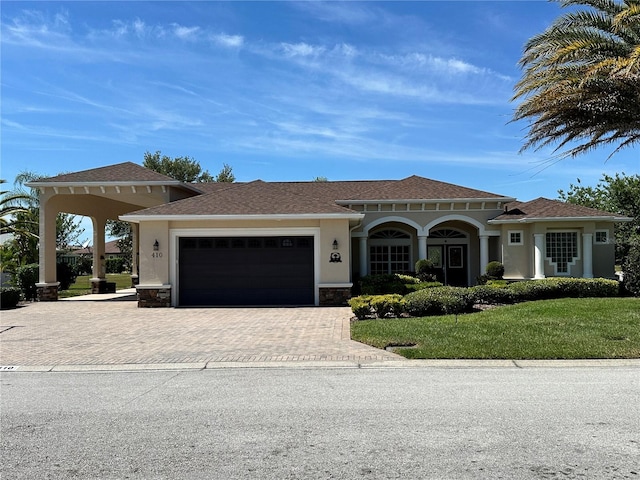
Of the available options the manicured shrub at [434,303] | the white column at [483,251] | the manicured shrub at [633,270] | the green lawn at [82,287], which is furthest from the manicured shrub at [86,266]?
the manicured shrub at [633,270]

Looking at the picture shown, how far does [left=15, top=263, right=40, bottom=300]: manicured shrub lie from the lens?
21141mm

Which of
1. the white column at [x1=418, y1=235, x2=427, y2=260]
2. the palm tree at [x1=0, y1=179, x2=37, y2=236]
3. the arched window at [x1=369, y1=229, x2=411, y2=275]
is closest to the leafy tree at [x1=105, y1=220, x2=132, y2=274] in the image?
the palm tree at [x1=0, y1=179, x2=37, y2=236]

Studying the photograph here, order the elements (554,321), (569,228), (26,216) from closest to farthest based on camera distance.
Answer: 1. (554,321)
2. (569,228)
3. (26,216)

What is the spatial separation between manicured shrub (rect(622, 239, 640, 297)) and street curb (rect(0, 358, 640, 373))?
32.0ft

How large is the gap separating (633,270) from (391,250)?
32.4ft

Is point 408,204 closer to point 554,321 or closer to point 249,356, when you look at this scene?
point 554,321

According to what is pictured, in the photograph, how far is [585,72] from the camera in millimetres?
12094

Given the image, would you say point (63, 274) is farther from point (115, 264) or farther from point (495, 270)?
point (115, 264)

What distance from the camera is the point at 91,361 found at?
9281mm

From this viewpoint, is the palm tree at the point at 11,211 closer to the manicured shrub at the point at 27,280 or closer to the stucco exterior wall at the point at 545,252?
the manicured shrub at the point at 27,280

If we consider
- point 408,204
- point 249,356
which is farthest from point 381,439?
point 408,204

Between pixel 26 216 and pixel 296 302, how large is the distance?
55.2ft

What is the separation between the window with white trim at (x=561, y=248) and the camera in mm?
21797

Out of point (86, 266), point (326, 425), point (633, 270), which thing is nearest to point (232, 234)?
point (633, 270)
